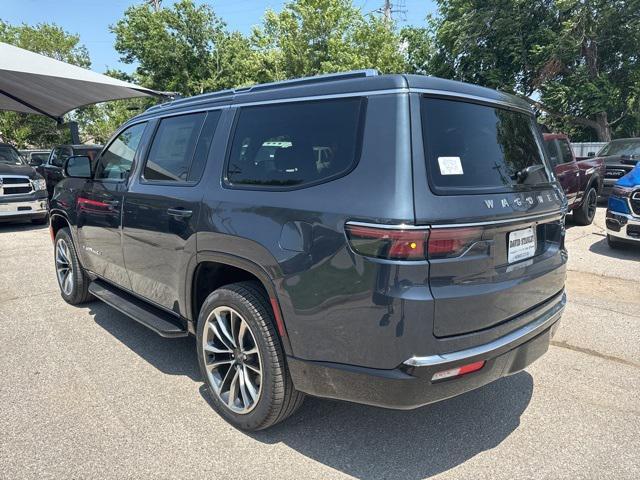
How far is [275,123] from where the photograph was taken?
2.79 m

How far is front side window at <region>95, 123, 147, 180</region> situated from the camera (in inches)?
156

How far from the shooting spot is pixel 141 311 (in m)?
3.69

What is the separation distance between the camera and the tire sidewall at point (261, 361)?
2.60 m

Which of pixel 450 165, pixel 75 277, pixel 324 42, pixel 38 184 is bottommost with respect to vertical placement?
pixel 75 277

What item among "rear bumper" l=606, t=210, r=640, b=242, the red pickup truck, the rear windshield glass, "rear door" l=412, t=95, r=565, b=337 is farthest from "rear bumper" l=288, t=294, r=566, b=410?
the red pickup truck

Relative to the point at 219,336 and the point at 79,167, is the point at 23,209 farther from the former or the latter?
the point at 219,336

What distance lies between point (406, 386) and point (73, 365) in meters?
2.84

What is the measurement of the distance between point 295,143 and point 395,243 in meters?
0.92

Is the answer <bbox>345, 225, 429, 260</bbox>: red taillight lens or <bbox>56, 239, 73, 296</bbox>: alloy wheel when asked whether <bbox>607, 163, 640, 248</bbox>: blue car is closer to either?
<bbox>345, 225, 429, 260</bbox>: red taillight lens

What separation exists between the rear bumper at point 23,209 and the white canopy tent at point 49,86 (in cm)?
312

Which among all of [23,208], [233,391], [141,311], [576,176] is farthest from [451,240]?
[23,208]

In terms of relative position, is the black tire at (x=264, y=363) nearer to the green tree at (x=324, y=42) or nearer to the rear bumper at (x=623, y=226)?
the rear bumper at (x=623, y=226)

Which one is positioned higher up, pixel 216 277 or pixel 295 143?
pixel 295 143

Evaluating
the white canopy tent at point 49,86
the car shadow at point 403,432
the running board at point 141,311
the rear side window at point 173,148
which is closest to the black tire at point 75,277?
the running board at point 141,311
